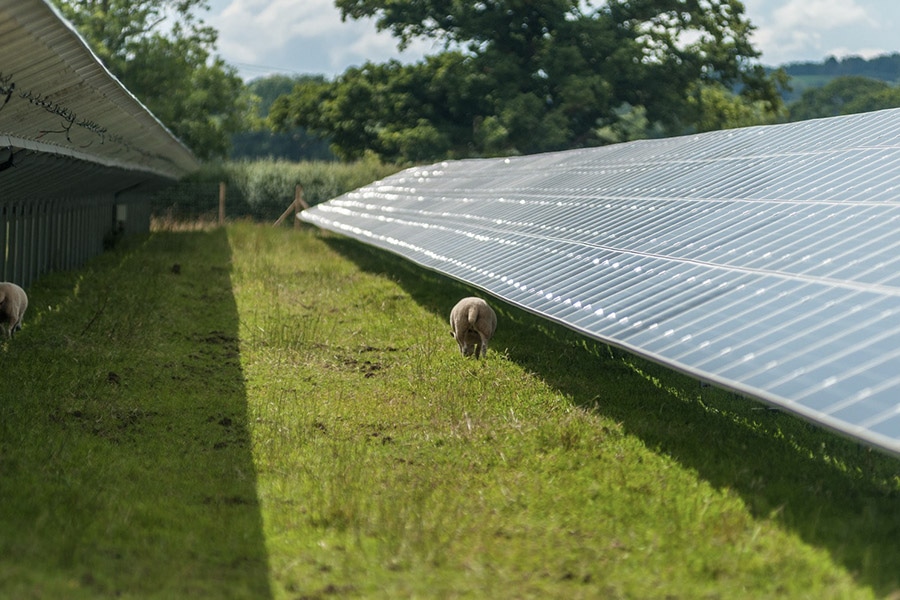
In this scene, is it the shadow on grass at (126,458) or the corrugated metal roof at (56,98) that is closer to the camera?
the shadow on grass at (126,458)

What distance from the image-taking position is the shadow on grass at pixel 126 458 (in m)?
6.51

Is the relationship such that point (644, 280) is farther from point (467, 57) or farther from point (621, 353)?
point (467, 57)

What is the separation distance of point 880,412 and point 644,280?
4948 mm

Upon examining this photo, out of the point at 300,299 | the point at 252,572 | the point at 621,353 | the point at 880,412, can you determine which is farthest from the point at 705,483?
the point at 300,299

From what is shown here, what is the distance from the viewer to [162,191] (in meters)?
46.3

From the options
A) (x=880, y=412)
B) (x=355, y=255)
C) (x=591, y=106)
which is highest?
(x=591, y=106)

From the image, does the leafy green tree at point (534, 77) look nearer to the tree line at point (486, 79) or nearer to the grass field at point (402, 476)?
the tree line at point (486, 79)

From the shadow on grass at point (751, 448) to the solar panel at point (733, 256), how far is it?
3.61 ft

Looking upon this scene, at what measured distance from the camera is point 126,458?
923 centimetres

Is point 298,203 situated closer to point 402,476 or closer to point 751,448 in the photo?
point 751,448

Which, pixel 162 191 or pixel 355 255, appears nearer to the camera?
pixel 355 255

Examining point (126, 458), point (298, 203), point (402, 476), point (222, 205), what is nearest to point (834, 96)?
point (298, 203)

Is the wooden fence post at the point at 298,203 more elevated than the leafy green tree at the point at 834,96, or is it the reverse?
the leafy green tree at the point at 834,96

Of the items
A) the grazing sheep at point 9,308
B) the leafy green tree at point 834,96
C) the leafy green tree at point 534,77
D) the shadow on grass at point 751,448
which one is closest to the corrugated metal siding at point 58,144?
the grazing sheep at point 9,308
